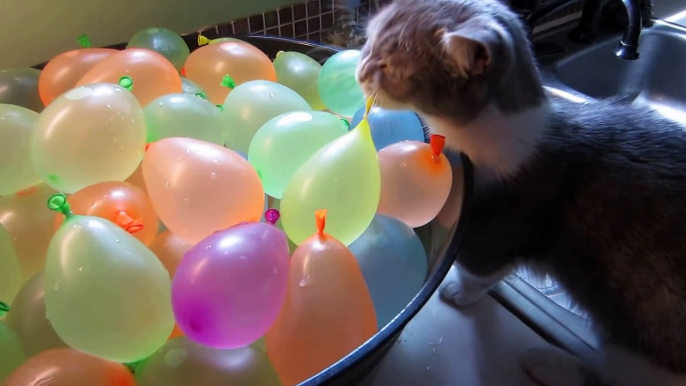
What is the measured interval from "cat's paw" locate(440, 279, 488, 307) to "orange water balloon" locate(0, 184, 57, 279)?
0.47 metres

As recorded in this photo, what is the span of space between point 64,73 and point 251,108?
0.26 metres

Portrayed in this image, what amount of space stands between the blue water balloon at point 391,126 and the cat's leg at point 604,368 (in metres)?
0.29

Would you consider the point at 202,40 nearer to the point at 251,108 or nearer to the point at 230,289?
the point at 251,108

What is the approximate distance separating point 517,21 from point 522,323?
376mm

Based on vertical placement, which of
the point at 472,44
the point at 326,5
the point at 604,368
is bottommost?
the point at 604,368

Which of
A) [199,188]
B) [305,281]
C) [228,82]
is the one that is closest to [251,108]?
[228,82]

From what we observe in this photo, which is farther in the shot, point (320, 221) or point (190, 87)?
point (190, 87)

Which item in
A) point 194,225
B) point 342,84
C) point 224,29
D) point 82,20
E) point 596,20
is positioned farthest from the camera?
point 596,20

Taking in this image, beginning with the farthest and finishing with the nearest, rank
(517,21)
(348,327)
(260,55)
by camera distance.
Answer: (260,55)
(517,21)
(348,327)

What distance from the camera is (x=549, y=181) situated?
2.19 feet

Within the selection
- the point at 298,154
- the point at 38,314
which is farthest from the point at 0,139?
the point at 298,154

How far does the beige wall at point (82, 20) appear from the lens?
0.79 metres

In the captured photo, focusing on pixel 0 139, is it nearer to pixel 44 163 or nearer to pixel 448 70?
pixel 44 163

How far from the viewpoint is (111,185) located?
555mm
